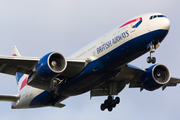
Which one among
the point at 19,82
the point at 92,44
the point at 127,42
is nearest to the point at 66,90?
the point at 92,44

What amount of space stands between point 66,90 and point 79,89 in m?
1.17

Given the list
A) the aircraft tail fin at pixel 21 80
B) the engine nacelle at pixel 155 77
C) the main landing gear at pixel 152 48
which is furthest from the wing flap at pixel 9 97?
the main landing gear at pixel 152 48

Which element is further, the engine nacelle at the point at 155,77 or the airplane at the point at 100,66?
the engine nacelle at the point at 155,77

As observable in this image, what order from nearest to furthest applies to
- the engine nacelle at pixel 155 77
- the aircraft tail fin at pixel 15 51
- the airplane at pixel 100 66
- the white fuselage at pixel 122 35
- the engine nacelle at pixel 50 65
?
the white fuselage at pixel 122 35 < the airplane at pixel 100 66 < the engine nacelle at pixel 50 65 < the engine nacelle at pixel 155 77 < the aircraft tail fin at pixel 15 51

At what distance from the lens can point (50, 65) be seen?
28.0 m

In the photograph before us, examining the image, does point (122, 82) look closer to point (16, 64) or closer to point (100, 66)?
point (100, 66)

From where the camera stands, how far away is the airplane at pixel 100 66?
26844 millimetres

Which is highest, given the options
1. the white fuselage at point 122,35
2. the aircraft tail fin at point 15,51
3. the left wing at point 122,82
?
the aircraft tail fin at point 15,51

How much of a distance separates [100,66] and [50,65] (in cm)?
408

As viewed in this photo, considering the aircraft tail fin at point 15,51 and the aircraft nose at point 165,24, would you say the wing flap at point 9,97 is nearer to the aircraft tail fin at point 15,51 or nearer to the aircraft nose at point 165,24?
the aircraft tail fin at point 15,51

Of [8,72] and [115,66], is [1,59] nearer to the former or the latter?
[8,72]

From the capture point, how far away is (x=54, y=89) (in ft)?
102

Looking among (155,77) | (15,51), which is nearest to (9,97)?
(15,51)

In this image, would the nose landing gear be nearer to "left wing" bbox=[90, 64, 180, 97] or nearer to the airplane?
the airplane
